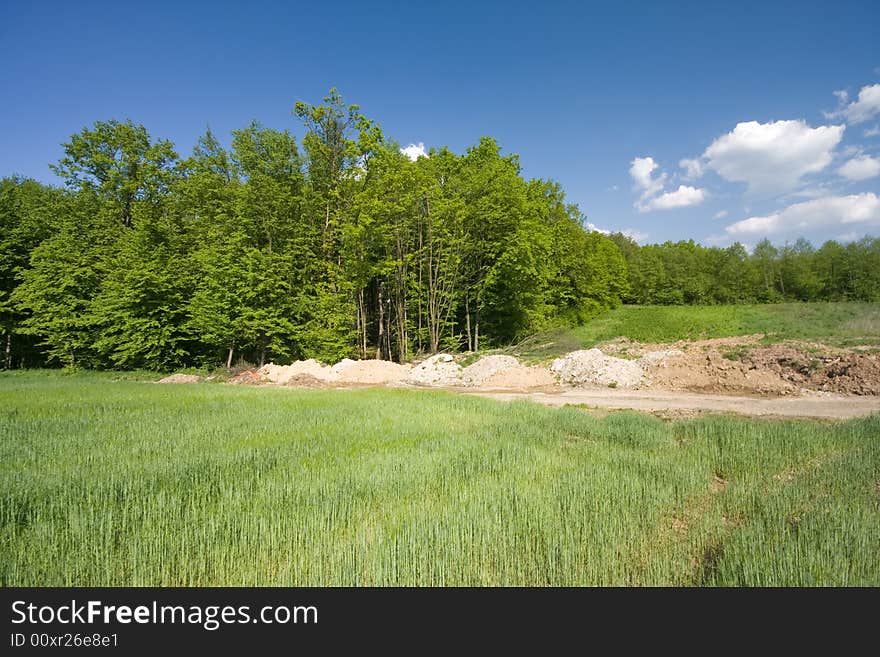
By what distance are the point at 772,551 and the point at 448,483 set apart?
4002 mm

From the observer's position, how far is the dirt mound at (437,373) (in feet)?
74.1

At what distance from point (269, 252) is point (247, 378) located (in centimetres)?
942

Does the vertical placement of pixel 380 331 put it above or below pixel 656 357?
above

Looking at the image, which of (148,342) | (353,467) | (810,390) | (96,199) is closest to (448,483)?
(353,467)

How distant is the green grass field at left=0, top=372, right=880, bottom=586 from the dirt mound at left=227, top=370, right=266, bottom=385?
545 inches

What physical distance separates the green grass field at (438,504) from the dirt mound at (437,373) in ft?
41.5

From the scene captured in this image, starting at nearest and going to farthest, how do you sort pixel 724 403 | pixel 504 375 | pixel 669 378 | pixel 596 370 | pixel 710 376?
pixel 724 403, pixel 710 376, pixel 669 378, pixel 596 370, pixel 504 375

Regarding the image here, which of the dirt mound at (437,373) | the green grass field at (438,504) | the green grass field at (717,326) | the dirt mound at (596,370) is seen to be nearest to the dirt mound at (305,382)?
the dirt mound at (437,373)

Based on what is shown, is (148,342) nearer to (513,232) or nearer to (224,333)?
(224,333)

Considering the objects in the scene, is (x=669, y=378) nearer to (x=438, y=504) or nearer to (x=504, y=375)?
(x=504, y=375)

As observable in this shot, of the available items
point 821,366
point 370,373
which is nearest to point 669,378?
point 821,366

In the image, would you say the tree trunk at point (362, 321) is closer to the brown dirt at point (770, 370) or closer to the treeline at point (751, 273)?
the brown dirt at point (770, 370)

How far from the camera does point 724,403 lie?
1432 centimetres

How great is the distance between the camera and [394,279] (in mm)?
29859
